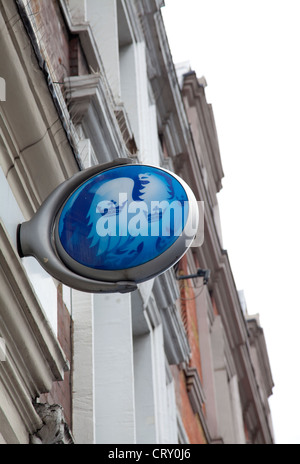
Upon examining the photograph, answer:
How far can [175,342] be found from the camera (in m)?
9.84

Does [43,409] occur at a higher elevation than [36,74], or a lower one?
lower

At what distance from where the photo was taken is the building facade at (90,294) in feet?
15.0

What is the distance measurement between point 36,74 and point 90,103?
202 cm

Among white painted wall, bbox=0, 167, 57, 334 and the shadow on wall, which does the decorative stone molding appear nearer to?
white painted wall, bbox=0, 167, 57, 334

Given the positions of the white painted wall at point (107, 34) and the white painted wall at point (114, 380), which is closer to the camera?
the white painted wall at point (114, 380)

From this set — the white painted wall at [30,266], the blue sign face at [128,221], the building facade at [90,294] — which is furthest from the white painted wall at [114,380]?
the blue sign face at [128,221]

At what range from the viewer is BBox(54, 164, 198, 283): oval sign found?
3.92 m

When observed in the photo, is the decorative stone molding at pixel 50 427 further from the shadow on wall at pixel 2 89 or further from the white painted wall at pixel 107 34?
the white painted wall at pixel 107 34

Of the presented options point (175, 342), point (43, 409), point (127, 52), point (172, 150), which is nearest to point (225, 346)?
point (172, 150)

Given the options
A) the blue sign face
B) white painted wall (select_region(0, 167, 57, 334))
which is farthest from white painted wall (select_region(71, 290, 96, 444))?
the blue sign face

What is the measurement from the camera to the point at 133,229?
3.91 metres

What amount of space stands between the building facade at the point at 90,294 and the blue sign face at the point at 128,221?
0.45 m

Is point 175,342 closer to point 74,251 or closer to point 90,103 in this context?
point 90,103

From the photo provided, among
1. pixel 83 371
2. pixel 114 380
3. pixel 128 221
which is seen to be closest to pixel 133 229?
pixel 128 221
